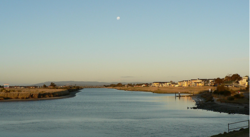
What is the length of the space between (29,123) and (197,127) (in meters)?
19.1

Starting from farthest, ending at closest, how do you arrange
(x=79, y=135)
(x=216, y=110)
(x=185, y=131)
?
1. (x=216, y=110)
2. (x=185, y=131)
3. (x=79, y=135)

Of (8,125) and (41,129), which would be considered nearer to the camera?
(41,129)

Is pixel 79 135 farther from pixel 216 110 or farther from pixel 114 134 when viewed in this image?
pixel 216 110

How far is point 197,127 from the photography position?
29438mm

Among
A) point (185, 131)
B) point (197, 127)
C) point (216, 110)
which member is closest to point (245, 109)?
point (216, 110)

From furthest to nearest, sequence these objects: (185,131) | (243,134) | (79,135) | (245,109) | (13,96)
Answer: (13,96)
(245,109)
(185,131)
(79,135)
(243,134)

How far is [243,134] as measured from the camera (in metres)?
19.4

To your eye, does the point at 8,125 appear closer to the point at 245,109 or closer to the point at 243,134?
the point at 243,134

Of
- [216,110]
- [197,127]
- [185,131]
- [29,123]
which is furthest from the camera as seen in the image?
[216,110]

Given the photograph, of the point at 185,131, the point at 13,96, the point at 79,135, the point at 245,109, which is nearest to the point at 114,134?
the point at 79,135

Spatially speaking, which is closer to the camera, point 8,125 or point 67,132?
point 67,132

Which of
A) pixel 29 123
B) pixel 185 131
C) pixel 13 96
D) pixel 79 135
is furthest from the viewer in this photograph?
pixel 13 96

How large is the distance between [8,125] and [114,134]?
12708 millimetres

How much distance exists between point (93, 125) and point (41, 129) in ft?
18.9
